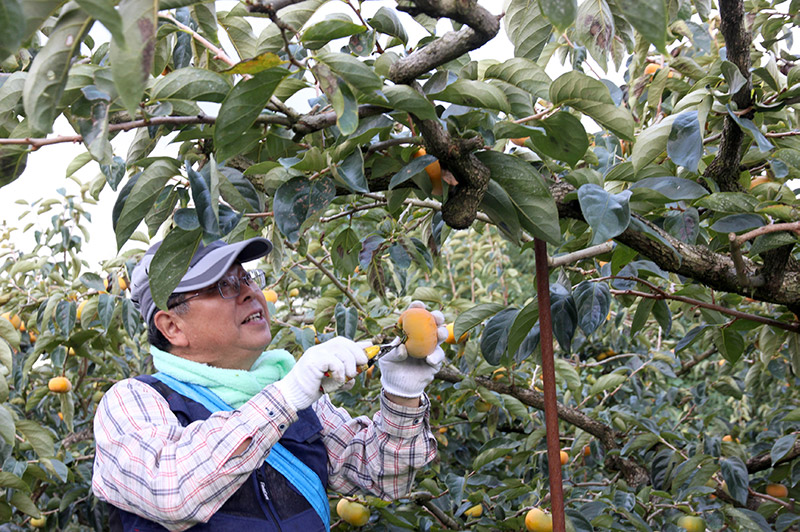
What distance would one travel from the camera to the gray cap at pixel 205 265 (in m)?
1.56

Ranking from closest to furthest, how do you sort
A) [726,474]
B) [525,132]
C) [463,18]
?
[463,18]
[525,132]
[726,474]

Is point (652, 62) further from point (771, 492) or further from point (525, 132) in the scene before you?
point (771, 492)

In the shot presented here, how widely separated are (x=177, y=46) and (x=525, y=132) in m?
0.71

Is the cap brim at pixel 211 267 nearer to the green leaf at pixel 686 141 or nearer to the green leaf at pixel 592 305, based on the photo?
the green leaf at pixel 592 305

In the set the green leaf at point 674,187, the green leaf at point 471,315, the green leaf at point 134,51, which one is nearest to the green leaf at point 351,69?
the green leaf at point 134,51

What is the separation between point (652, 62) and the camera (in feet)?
6.97

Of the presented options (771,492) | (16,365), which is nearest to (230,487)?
(771,492)

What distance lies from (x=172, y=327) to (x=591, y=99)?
3.35ft

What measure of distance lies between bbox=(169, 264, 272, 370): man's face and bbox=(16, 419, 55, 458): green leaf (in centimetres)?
104

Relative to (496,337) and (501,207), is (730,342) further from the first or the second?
(501,207)

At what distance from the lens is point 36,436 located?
235 centimetres

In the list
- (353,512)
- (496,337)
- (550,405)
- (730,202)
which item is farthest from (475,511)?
(730,202)

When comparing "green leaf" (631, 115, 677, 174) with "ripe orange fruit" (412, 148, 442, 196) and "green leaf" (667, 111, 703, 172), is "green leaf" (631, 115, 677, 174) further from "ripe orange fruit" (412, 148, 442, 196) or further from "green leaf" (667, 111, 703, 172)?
"ripe orange fruit" (412, 148, 442, 196)

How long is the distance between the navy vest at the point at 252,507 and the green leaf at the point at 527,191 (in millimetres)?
730
